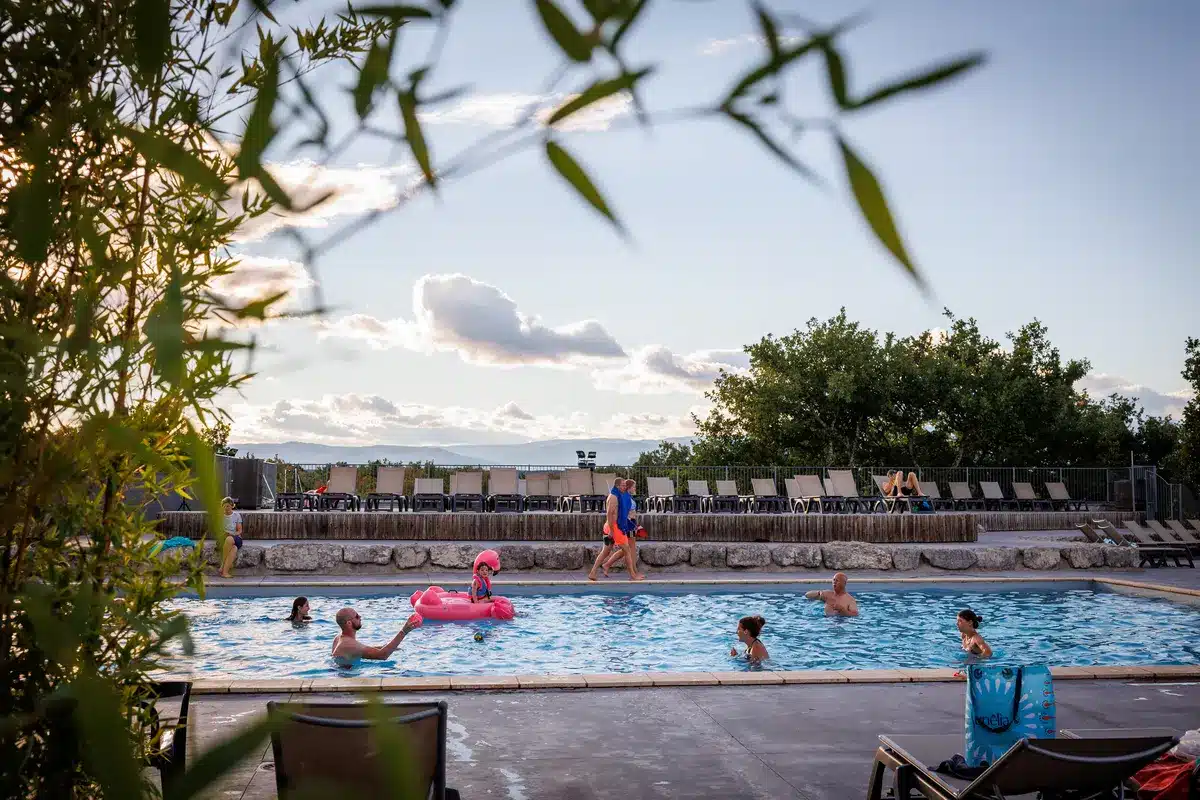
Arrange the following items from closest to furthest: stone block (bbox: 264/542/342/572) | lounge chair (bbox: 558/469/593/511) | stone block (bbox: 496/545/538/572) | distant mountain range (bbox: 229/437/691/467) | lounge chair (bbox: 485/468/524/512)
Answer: stone block (bbox: 264/542/342/572)
stone block (bbox: 496/545/538/572)
lounge chair (bbox: 485/468/524/512)
lounge chair (bbox: 558/469/593/511)
distant mountain range (bbox: 229/437/691/467)

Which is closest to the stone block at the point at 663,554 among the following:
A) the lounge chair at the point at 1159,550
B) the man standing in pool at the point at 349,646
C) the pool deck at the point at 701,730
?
the man standing in pool at the point at 349,646

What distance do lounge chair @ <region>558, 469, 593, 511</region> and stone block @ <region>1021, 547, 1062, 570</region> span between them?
28.4 feet

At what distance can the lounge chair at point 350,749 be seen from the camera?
57 centimetres

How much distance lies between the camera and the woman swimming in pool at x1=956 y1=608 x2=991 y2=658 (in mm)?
9453

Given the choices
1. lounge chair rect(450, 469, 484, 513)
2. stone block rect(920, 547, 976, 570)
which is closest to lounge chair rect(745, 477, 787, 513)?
lounge chair rect(450, 469, 484, 513)

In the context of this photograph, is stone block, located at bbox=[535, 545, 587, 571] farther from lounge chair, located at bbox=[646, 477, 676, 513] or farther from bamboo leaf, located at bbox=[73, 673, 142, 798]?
bamboo leaf, located at bbox=[73, 673, 142, 798]

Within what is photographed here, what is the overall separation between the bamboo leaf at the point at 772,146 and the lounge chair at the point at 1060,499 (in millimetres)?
28862

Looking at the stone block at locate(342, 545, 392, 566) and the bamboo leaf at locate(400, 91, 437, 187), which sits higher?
the bamboo leaf at locate(400, 91, 437, 187)

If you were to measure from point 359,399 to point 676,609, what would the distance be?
1198 cm

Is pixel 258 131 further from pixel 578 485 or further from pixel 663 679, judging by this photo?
pixel 578 485

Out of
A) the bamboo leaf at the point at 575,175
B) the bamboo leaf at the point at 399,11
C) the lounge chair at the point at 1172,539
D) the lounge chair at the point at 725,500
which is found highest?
the bamboo leaf at the point at 399,11

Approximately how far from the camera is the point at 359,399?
1247mm

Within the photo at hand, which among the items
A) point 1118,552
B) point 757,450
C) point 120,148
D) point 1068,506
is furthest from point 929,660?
point 757,450

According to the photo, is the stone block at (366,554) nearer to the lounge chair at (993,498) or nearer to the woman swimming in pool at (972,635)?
the woman swimming in pool at (972,635)
